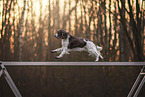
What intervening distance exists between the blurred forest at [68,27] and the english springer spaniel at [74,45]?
8cm

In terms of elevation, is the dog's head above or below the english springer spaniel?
above

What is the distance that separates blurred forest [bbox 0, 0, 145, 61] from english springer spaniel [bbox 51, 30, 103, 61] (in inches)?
3.2

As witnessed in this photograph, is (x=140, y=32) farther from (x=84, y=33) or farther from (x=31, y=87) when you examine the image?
(x=31, y=87)

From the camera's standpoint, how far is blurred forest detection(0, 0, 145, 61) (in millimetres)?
2215

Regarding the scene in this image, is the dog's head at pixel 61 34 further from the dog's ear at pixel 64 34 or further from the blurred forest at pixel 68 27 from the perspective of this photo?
the blurred forest at pixel 68 27

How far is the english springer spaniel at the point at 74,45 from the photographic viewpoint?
6.91ft

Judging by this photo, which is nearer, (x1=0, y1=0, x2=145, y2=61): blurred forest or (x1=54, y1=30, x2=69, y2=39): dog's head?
(x1=54, y1=30, x2=69, y2=39): dog's head

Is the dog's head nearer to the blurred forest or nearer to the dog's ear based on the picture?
the dog's ear

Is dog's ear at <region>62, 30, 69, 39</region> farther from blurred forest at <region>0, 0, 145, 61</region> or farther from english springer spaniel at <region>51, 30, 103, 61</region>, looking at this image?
blurred forest at <region>0, 0, 145, 61</region>

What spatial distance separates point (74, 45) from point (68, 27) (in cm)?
27

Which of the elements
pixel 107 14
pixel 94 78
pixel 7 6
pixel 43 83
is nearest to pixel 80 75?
pixel 94 78

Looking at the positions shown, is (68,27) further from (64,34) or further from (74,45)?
(74,45)

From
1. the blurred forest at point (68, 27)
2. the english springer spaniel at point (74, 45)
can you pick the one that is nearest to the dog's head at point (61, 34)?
the english springer spaniel at point (74, 45)

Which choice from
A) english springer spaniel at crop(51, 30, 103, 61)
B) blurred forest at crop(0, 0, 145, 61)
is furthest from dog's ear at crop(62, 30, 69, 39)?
blurred forest at crop(0, 0, 145, 61)
